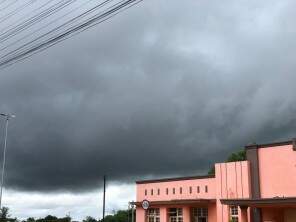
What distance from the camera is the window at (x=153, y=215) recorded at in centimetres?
4525

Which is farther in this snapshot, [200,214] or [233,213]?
[200,214]

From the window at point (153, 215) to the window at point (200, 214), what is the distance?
13.7 ft

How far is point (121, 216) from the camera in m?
102

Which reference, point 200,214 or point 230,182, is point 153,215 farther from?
point 230,182

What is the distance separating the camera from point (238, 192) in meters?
37.9

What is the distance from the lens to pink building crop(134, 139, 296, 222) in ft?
113

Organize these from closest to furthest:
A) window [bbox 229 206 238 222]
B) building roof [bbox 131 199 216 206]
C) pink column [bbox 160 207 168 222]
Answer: window [bbox 229 206 238 222]
building roof [bbox 131 199 216 206]
pink column [bbox 160 207 168 222]

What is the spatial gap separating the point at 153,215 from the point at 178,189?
13.4ft

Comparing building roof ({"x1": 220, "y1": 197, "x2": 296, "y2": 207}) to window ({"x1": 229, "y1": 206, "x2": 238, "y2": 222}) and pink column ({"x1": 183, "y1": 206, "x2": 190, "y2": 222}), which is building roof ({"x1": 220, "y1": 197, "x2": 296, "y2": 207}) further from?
pink column ({"x1": 183, "y1": 206, "x2": 190, "y2": 222})

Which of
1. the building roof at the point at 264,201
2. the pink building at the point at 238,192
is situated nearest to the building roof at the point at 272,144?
the pink building at the point at 238,192

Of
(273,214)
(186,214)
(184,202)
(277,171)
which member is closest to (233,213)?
(273,214)

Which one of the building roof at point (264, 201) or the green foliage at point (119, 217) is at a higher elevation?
the green foliage at point (119, 217)

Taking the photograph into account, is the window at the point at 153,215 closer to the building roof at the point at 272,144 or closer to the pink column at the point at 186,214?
the pink column at the point at 186,214

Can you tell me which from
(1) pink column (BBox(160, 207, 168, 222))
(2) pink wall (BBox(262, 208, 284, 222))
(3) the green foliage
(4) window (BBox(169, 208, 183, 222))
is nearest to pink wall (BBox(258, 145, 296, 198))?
(2) pink wall (BBox(262, 208, 284, 222))
